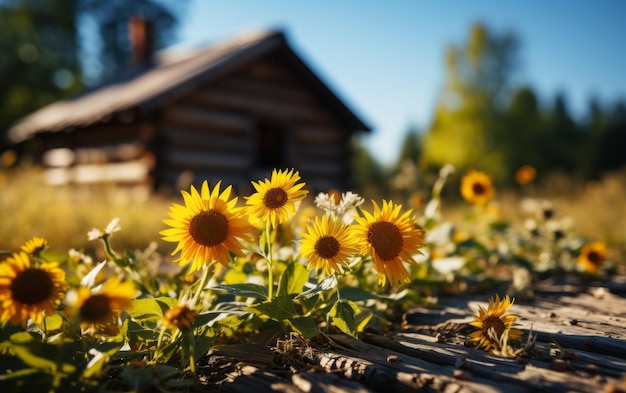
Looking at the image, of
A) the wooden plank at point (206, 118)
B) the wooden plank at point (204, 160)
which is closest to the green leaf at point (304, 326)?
the wooden plank at point (204, 160)

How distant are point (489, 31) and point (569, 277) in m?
21.1

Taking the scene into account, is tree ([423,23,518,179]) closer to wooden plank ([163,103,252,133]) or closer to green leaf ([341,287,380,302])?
wooden plank ([163,103,252,133])

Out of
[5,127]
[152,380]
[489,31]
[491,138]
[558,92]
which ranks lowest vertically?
[152,380]

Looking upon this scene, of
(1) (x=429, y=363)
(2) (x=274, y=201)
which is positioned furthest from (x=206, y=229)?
(1) (x=429, y=363)

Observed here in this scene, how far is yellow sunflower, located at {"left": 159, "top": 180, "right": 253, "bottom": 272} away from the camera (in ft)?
4.69

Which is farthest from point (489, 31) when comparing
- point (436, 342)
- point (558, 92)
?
point (436, 342)

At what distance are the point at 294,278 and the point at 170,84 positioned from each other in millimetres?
7091

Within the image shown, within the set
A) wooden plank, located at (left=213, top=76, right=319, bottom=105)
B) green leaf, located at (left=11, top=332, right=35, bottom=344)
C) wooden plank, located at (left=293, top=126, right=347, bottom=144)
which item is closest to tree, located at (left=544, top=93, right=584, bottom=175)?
wooden plank, located at (left=293, top=126, right=347, bottom=144)

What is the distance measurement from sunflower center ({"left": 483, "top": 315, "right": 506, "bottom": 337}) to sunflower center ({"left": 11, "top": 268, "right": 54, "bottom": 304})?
124 cm

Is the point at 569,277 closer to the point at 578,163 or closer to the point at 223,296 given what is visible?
the point at 223,296

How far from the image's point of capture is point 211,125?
30.6ft

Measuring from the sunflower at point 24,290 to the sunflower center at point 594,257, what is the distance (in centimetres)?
289

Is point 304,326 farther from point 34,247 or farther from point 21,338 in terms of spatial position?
point 34,247

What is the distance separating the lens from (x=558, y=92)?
35.8m
